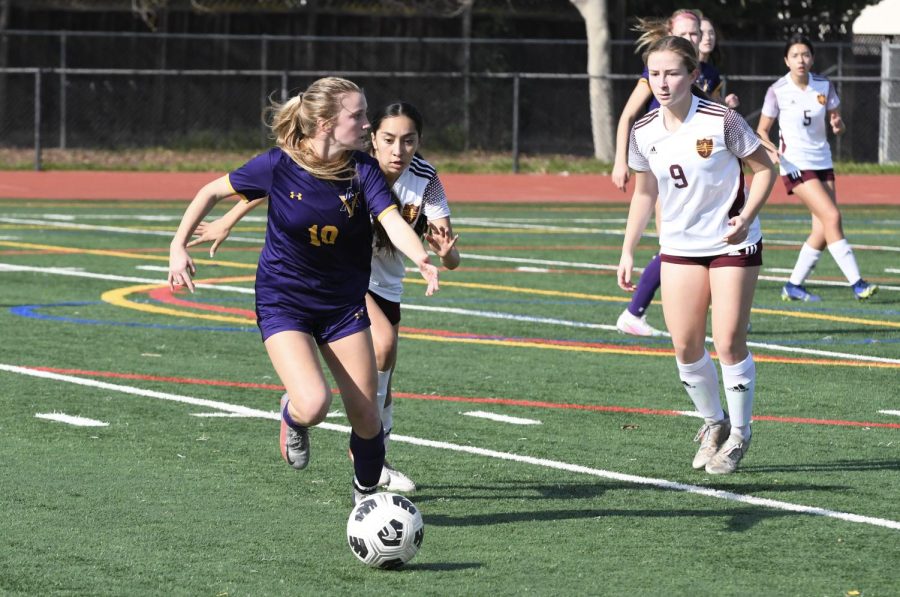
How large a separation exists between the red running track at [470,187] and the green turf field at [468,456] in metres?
13.3

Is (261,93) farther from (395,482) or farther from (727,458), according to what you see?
(395,482)

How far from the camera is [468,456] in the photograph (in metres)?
8.63

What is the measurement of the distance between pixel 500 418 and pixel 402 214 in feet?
7.72

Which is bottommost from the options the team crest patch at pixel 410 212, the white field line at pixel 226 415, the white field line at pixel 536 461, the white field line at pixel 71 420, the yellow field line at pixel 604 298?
the white field line at pixel 71 420

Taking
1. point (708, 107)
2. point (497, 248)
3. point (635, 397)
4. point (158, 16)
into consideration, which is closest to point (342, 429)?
point (635, 397)

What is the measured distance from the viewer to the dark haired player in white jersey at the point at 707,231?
Answer: 8164 millimetres

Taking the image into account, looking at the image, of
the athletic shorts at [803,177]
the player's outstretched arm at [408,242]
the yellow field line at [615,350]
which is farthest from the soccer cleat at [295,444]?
the athletic shorts at [803,177]

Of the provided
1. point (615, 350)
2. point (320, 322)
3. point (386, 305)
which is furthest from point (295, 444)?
point (615, 350)

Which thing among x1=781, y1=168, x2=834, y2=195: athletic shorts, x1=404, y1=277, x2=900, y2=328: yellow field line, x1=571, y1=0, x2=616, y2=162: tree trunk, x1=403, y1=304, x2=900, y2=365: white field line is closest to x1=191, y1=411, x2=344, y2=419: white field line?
x1=403, y1=304, x2=900, y2=365: white field line

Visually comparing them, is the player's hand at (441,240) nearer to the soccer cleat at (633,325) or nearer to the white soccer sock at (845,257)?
the soccer cleat at (633,325)

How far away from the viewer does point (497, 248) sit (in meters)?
20.3

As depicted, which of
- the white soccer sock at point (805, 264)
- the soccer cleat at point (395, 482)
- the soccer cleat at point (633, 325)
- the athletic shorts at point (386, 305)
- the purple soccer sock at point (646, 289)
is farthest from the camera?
the white soccer sock at point (805, 264)

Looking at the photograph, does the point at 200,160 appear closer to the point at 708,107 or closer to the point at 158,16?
the point at 158,16

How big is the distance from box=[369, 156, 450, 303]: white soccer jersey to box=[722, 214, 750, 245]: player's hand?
135cm
